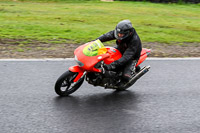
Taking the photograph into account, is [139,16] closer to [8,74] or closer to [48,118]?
[8,74]

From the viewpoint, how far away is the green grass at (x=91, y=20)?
10812 millimetres

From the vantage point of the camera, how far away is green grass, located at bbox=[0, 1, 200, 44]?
10812 millimetres

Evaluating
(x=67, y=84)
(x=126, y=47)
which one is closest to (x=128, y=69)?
(x=126, y=47)

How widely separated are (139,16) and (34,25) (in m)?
5.06

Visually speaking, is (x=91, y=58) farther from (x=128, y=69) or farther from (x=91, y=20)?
(x=91, y=20)

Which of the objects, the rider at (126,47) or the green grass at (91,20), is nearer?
the rider at (126,47)

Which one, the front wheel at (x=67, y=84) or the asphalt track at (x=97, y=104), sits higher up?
the front wheel at (x=67, y=84)

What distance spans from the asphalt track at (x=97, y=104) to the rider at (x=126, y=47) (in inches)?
19.8

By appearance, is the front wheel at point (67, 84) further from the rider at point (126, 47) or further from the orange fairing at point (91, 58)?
the rider at point (126, 47)

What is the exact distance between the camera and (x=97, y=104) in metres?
5.67

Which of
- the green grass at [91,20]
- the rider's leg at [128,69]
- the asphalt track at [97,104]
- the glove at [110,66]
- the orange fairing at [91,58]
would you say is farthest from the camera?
the green grass at [91,20]

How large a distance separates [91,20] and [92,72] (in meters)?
8.41

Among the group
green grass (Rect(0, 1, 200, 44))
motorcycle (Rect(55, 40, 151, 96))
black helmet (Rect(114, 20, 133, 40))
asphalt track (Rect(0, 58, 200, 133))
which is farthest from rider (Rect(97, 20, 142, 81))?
green grass (Rect(0, 1, 200, 44))

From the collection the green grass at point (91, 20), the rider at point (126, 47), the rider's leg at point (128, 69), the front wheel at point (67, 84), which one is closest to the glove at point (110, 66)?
the rider at point (126, 47)
